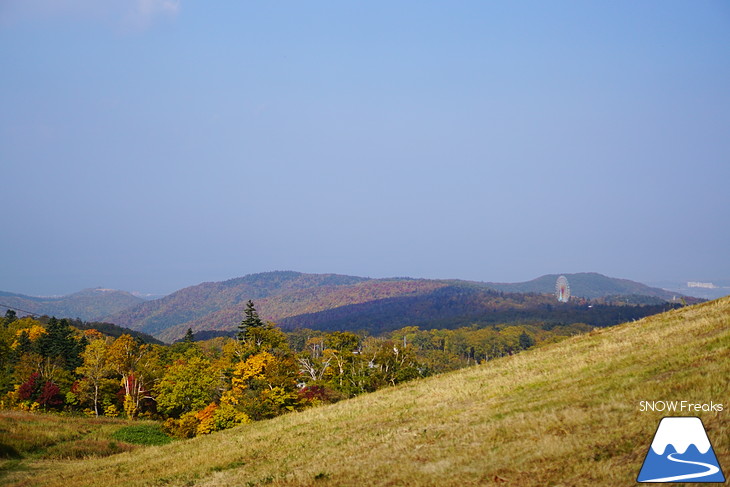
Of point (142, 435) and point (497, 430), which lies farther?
point (142, 435)

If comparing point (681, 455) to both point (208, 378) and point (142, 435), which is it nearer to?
point (142, 435)

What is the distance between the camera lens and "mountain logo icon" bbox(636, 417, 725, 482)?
11125mm

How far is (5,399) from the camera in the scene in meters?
87.2

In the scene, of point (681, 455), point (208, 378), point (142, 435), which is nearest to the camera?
point (681, 455)

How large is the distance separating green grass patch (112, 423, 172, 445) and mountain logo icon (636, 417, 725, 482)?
50.7 meters

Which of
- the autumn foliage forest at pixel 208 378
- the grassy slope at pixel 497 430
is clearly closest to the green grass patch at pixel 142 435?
the autumn foliage forest at pixel 208 378

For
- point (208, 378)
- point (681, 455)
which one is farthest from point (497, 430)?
point (208, 378)

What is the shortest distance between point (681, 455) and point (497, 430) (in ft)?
20.9

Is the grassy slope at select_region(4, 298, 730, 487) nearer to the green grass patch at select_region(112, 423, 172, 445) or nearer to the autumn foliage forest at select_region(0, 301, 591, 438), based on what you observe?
the autumn foliage forest at select_region(0, 301, 591, 438)

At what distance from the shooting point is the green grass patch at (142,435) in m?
53.8

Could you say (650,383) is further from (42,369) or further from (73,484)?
(42,369)

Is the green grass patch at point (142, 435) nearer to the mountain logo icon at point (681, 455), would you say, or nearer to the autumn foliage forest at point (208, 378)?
Answer: the autumn foliage forest at point (208, 378)

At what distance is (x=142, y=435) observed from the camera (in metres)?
56.9

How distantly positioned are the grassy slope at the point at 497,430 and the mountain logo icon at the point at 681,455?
0.25 meters
